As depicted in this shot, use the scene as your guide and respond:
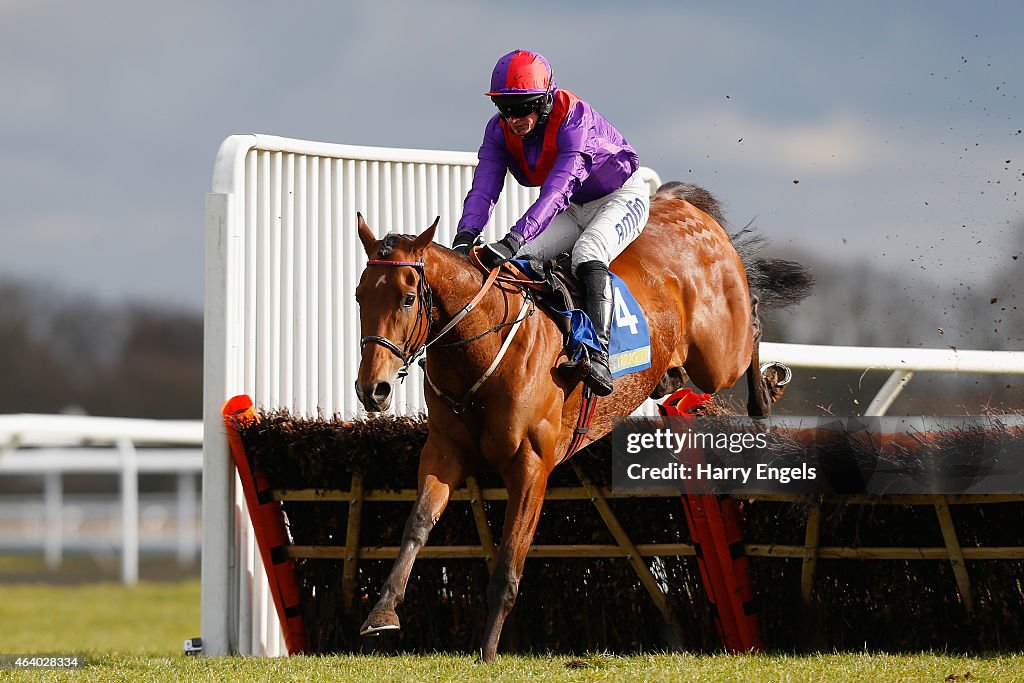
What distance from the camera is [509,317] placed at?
527cm

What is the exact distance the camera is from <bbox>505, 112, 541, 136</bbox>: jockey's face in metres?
5.58

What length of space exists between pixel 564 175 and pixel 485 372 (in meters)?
1.03

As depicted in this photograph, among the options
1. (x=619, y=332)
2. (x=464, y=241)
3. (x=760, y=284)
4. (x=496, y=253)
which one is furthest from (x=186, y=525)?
(x=496, y=253)

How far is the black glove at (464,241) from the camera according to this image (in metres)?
5.34

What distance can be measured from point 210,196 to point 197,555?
1686cm

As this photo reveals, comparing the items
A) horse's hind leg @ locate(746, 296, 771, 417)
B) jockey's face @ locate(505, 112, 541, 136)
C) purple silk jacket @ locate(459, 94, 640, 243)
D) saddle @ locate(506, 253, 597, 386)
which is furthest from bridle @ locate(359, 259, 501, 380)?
horse's hind leg @ locate(746, 296, 771, 417)

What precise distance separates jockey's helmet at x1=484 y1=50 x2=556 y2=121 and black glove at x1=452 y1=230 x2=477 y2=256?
22.0 inches

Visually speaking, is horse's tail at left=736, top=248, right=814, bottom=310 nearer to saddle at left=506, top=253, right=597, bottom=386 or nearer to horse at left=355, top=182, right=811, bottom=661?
horse at left=355, top=182, right=811, bottom=661

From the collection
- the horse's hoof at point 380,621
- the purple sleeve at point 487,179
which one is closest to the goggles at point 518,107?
the purple sleeve at point 487,179

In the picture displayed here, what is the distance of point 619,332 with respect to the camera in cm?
571

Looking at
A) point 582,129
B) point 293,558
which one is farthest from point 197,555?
point 582,129

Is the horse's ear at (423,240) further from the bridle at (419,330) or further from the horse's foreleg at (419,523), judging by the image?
the horse's foreleg at (419,523)

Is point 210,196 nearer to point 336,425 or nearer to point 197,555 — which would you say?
point 336,425

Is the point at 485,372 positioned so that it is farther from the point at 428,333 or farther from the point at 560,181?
the point at 560,181
